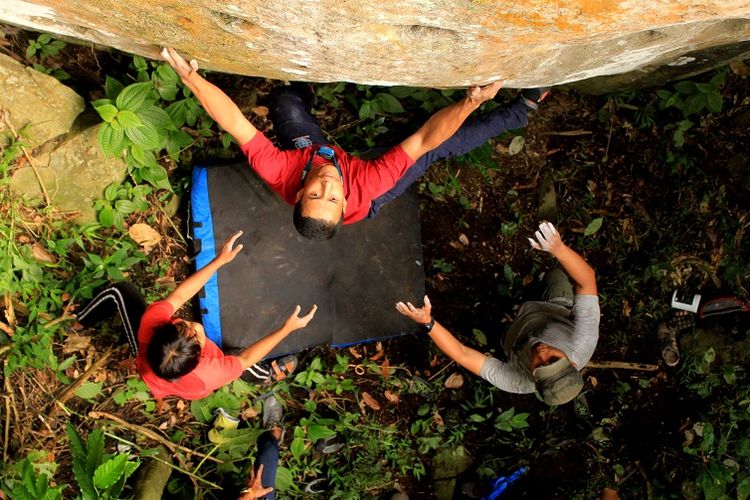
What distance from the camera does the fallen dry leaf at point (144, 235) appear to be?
4.50 meters

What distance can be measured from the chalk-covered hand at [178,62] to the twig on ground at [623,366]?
13.6 feet

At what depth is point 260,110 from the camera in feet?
15.8

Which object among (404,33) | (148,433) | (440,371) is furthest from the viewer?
(440,371)

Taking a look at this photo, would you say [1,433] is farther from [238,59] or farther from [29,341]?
[238,59]

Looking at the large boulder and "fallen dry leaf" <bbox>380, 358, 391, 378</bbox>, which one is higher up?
the large boulder

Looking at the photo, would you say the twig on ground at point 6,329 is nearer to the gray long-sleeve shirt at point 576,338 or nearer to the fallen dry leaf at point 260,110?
the fallen dry leaf at point 260,110

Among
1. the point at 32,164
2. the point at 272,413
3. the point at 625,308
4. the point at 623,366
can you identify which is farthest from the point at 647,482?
the point at 32,164

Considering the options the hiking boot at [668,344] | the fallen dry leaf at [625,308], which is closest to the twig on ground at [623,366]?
the hiking boot at [668,344]

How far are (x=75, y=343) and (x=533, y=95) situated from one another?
3.89 meters

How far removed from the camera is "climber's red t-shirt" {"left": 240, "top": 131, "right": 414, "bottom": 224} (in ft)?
12.8

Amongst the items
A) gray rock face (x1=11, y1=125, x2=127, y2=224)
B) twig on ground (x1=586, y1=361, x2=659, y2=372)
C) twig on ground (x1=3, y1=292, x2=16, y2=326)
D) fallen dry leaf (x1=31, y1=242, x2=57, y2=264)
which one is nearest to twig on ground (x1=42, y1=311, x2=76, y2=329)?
twig on ground (x1=3, y1=292, x2=16, y2=326)

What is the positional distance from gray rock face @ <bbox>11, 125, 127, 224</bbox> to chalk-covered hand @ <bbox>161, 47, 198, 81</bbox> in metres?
1.21

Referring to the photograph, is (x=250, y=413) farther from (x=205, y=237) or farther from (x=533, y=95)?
(x=533, y=95)

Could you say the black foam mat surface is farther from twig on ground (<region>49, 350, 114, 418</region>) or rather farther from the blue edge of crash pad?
twig on ground (<region>49, 350, 114, 418</region>)
